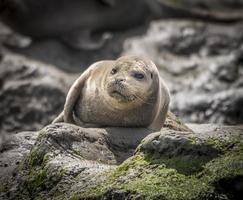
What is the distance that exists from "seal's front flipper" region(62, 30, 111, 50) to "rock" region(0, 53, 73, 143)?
1637 millimetres

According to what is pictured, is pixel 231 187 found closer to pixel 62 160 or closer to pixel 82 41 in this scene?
pixel 62 160

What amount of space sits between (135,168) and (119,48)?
11.6 m

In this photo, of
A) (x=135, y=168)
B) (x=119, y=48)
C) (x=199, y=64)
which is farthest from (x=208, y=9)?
(x=135, y=168)

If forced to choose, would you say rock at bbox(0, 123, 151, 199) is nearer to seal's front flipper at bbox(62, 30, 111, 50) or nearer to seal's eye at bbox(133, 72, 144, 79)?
seal's eye at bbox(133, 72, 144, 79)

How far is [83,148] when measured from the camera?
8.57 metres

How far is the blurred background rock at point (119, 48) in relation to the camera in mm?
17141

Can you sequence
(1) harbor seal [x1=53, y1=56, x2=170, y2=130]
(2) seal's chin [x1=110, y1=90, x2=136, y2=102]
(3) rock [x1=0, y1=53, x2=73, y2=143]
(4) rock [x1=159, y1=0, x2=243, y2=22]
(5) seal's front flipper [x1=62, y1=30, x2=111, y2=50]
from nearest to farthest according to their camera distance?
1. (2) seal's chin [x1=110, y1=90, x2=136, y2=102]
2. (1) harbor seal [x1=53, y1=56, x2=170, y2=130]
3. (3) rock [x1=0, y1=53, x2=73, y2=143]
4. (5) seal's front flipper [x1=62, y1=30, x2=111, y2=50]
5. (4) rock [x1=159, y1=0, x2=243, y2=22]

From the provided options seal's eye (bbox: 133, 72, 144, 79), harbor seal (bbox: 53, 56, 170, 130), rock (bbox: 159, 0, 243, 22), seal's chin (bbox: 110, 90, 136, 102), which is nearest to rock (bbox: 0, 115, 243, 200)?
seal's chin (bbox: 110, 90, 136, 102)

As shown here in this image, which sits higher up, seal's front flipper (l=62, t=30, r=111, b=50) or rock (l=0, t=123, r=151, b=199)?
rock (l=0, t=123, r=151, b=199)

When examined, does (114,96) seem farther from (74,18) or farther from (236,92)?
(74,18)

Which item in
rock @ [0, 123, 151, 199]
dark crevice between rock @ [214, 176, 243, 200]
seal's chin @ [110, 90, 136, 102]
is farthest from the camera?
seal's chin @ [110, 90, 136, 102]

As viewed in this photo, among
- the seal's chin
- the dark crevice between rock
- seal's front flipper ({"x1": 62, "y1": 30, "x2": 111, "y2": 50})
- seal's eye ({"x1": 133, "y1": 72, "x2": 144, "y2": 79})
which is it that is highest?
seal's eye ({"x1": 133, "y1": 72, "x2": 144, "y2": 79})

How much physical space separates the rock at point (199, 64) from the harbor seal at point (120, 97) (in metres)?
6.30

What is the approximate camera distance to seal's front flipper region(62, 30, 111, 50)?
19.4 meters
